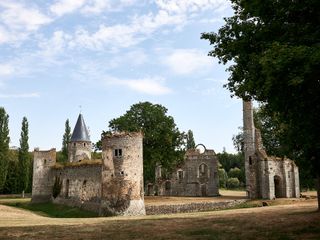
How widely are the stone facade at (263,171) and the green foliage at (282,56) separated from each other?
82.6 feet

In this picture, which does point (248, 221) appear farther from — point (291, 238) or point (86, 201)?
point (86, 201)

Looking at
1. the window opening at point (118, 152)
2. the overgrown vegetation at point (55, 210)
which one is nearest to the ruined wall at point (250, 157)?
the window opening at point (118, 152)

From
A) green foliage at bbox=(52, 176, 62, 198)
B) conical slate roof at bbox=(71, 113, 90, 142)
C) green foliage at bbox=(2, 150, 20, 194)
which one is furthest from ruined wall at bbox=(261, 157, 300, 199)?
green foliage at bbox=(2, 150, 20, 194)

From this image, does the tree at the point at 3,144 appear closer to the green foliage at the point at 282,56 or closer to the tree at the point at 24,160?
the tree at the point at 24,160

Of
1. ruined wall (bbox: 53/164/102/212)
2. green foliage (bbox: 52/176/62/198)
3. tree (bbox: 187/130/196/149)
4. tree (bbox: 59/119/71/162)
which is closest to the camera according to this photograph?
ruined wall (bbox: 53/164/102/212)

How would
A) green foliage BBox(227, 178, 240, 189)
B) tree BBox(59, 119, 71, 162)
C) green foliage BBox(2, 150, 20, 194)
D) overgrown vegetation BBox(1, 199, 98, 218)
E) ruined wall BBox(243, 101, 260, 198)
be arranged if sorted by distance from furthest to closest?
green foliage BBox(227, 178, 240, 189), tree BBox(59, 119, 71, 162), green foliage BBox(2, 150, 20, 194), ruined wall BBox(243, 101, 260, 198), overgrown vegetation BBox(1, 199, 98, 218)

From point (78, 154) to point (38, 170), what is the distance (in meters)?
8.93

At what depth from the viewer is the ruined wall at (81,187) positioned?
3734cm

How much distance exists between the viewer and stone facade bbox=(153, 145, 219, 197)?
177ft

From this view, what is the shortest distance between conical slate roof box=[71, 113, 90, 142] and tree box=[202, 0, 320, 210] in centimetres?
4411

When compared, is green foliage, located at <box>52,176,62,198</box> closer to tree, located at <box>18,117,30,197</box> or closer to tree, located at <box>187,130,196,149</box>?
tree, located at <box>18,117,30,197</box>

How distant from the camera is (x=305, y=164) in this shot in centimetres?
1817

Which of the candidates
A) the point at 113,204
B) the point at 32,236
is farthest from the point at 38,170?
the point at 32,236

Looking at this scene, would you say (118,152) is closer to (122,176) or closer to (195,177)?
(122,176)
